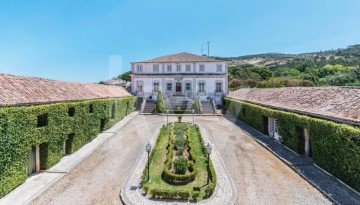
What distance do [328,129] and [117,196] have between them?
10.8 metres

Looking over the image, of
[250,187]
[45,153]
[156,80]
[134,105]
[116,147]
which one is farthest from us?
[156,80]

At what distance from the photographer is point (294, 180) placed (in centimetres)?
1259

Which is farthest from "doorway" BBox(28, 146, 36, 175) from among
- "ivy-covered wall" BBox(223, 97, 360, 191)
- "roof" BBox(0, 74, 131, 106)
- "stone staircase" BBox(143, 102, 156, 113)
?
"stone staircase" BBox(143, 102, 156, 113)

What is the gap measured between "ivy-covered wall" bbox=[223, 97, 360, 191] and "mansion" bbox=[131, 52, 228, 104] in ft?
80.0

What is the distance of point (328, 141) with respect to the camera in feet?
43.0

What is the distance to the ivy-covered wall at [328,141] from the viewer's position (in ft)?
36.7

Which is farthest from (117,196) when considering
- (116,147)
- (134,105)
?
(134,105)

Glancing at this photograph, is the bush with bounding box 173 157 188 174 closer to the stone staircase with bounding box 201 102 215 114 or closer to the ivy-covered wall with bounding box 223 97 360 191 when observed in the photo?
the ivy-covered wall with bounding box 223 97 360 191

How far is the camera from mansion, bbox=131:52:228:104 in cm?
4491

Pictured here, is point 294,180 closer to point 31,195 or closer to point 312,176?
point 312,176

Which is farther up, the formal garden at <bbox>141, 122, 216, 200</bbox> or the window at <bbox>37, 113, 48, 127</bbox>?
the window at <bbox>37, 113, 48, 127</bbox>

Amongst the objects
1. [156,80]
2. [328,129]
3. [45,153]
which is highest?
[156,80]

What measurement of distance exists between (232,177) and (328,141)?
5259 mm

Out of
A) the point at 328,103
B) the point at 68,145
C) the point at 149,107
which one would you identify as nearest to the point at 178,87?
the point at 149,107
